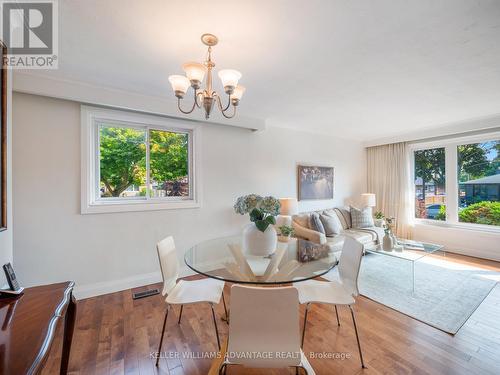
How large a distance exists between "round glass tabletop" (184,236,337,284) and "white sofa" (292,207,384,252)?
1112mm

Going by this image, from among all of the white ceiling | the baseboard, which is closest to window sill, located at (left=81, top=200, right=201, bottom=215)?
the baseboard

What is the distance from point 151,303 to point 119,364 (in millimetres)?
814

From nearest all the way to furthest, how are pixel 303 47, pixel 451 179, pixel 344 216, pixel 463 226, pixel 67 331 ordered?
pixel 67 331, pixel 303 47, pixel 463 226, pixel 451 179, pixel 344 216

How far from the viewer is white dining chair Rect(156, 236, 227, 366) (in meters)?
1.58

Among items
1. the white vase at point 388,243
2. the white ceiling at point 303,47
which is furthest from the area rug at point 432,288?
the white ceiling at point 303,47

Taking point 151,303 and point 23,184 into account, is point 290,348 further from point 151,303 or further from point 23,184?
point 23,184

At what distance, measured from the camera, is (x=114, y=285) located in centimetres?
254

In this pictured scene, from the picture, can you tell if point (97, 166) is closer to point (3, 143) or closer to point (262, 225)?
point (3, 143)

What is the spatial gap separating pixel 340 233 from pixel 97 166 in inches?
150

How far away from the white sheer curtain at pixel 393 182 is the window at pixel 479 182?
798 millimetres

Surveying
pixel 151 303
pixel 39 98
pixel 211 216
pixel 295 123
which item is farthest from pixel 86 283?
pixel 295 123

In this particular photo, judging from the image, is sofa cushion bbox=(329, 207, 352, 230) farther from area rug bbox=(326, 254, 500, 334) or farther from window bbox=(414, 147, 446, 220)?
window bbox=(414, 147, 446, 220)

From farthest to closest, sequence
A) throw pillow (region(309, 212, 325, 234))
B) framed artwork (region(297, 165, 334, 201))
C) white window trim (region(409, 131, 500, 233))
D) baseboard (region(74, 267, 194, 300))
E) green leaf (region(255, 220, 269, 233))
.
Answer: framed artwork (region(297, 165, 334, 201))
white window trim (region(409, 131, 500, 233))
throw pillow (region(309, 212, 325, 234))
baseboard (region(74, 267, 194, 300))
green leaf (region(255, 220, 269, 233))

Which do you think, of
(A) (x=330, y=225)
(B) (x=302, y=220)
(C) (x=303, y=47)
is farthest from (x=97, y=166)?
(A) (x=330, y=225)
